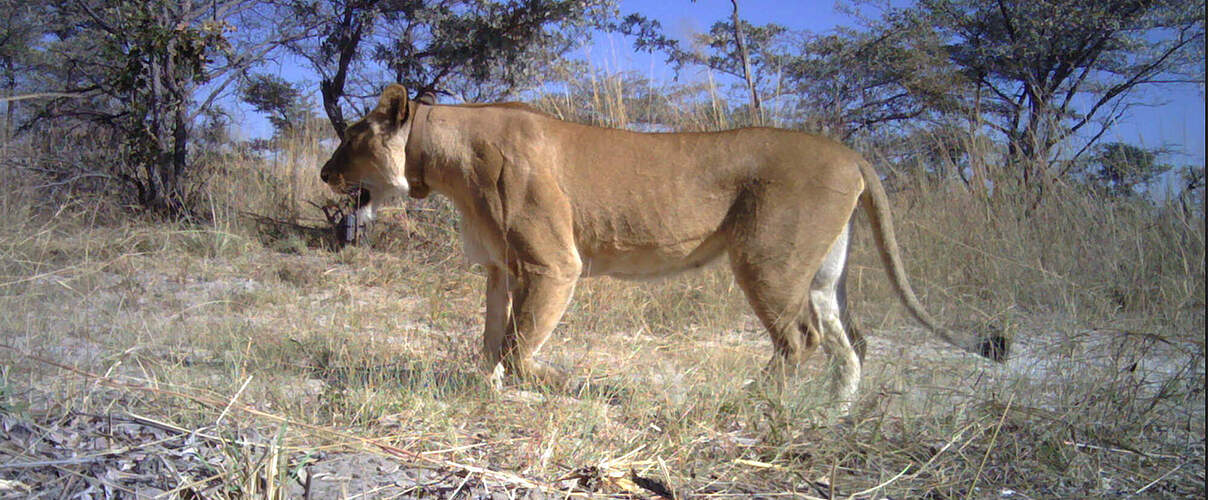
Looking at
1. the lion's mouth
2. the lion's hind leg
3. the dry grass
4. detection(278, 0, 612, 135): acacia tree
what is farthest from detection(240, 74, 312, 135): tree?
the lion's hind leg

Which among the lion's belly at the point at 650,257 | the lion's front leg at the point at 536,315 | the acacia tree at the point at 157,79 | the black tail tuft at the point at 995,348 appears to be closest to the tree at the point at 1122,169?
the black tail tuft at the point at 995,348

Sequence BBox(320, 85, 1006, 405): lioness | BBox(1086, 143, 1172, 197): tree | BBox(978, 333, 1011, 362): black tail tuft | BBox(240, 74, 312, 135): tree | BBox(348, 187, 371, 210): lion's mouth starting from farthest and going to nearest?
1. BBox(240, 74, 312, 135): tree
2. BBox(1086, 143, 1172, 197): tree
3. BBox(348, 187, 371, 210): lion's mouth
4. BBox(320, 85, 1006, 405): lioness
5. BBox(978, 333, 1011, 362): black tail tuft

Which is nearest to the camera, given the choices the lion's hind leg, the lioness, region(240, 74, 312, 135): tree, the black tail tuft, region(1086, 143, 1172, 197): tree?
the black tail tuft

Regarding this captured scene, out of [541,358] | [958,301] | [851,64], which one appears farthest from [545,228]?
[851,64]

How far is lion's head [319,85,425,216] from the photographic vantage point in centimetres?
379

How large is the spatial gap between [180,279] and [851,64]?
8.61 meters

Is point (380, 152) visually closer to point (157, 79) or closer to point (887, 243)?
point (887, 243)

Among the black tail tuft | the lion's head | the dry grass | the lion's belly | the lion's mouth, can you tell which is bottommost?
the dry grass

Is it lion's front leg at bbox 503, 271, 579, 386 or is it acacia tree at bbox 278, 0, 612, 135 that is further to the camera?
acacia tree at bbox 278, 0, 612, 135

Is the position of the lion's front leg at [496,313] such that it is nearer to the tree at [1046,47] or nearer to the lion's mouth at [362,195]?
the lion's mouth at [362,195]

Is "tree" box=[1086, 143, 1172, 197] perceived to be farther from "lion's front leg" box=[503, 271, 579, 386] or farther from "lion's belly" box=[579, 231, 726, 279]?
"lion's front leg" box=[503, 271, 579, 386]

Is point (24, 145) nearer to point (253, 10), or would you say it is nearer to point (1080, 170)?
point (253, 10)

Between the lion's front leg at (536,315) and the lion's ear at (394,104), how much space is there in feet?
3.72

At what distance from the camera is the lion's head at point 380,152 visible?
12.4 feet
